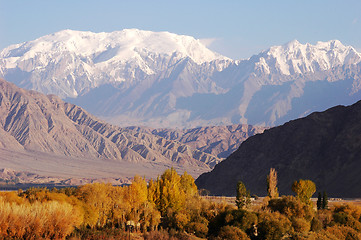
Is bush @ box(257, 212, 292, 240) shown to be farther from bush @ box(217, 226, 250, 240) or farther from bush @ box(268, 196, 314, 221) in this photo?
bush @ box(268, 196, 314, 221)

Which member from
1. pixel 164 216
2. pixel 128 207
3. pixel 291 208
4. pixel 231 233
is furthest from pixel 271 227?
pixel 128 207

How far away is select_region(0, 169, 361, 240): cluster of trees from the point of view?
62.8m

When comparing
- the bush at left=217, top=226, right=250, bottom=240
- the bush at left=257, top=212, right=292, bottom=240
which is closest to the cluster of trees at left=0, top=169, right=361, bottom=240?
the bush at left=257, top=212, right=292, bottom=240

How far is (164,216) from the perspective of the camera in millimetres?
85125

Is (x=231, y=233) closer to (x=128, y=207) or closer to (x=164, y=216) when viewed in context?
(x=164, y=216)

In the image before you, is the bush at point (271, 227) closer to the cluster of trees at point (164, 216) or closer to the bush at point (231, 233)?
the cluster of trees at point (164, 216)

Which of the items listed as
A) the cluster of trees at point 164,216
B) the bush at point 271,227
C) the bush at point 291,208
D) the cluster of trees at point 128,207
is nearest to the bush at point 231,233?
the cluster of trees at point 164,216

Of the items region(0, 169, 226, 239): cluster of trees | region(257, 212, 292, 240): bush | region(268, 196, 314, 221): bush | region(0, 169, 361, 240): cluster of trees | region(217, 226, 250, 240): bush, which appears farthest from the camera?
region(268, 196, 314, 221): bush

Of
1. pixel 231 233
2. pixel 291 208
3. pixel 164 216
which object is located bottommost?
pixel 231 233

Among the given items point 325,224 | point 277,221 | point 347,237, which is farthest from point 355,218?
point 277,221

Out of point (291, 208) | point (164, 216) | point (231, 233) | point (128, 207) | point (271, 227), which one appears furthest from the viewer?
point (291, 208)

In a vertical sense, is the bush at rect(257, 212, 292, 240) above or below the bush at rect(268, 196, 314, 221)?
below

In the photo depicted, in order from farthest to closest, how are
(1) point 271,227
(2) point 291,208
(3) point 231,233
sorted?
(2) point 291,208 → (1) point 271,227 → (3) point 231,233

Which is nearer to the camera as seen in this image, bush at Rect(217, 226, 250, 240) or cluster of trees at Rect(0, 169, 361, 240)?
cluster of trees at Rect(0, 169, 361, 240)
